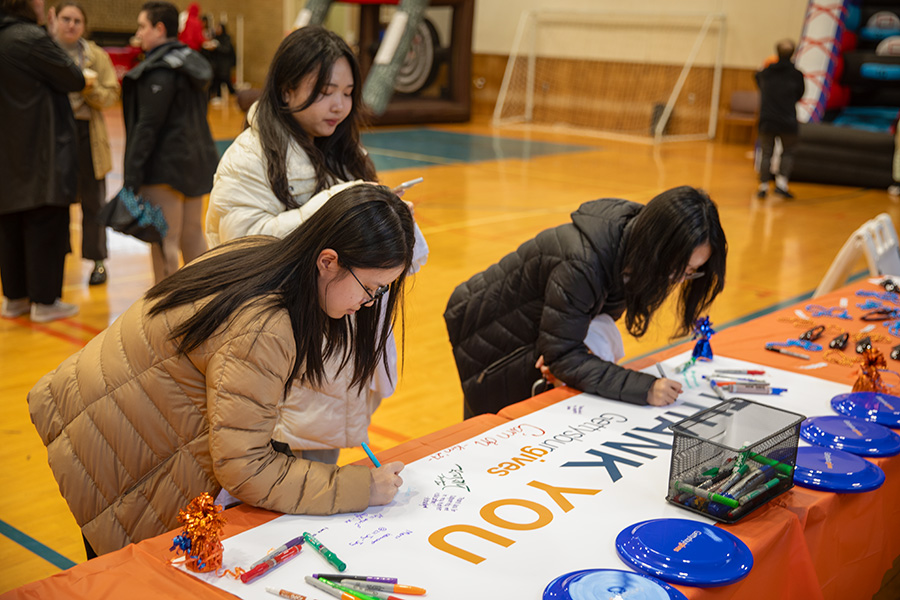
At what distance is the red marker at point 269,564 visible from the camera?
4.34ft

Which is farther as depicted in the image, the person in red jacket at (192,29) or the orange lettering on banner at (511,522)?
the person in red jacket at (192,29)

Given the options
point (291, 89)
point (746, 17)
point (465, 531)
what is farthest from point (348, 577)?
point (746, 17)

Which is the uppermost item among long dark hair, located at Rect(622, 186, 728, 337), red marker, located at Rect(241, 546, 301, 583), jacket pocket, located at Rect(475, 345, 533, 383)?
long dark hair, located at Rect(622, 186, 728, 337)

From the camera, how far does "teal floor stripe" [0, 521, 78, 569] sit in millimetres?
2264

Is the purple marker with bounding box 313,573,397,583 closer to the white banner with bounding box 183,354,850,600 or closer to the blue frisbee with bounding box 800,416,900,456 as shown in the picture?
the white banner with bounding box 183,354,850,600

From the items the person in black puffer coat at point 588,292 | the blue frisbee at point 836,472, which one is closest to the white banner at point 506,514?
the person in black puffer coat at point 588,292

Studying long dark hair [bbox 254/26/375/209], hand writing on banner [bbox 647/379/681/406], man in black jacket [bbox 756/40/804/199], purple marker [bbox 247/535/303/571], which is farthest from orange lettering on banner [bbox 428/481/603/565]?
man in black jacket [bbox 756/40/804/199]

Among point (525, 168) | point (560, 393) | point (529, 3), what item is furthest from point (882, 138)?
point (560, 393)

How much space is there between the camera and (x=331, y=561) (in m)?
1.37

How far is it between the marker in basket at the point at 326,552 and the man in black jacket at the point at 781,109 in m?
8.20

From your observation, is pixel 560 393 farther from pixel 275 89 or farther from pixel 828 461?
pixel 275 89

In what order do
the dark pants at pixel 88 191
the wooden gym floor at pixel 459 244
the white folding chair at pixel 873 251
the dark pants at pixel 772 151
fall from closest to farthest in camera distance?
the wooden gym floor at pixel 459 244
the white folding chair at pixel 873 251
the dark pants at pixel 88 191
the dark pants at pixel 772 151

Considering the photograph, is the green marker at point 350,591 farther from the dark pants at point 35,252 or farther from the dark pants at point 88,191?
the dark pants at point 88,191
